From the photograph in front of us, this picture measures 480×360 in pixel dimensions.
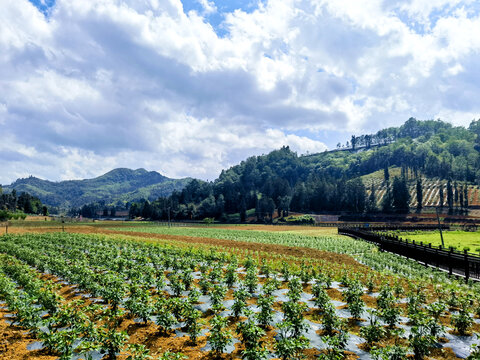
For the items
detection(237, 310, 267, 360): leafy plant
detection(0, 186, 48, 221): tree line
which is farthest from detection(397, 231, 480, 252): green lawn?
detection(0, 186, 48, 221): tree line

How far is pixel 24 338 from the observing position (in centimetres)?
1111

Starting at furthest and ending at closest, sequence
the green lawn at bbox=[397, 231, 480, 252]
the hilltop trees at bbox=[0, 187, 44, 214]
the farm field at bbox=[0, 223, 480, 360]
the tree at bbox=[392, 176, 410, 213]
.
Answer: the hilltop trees at bbox=[0, 187, 44, 214] → the tree at bbox=[392, 176, 410, 213] → the green lawn at bbox=[397, 231, 480, 252] → the farm field at bbox=[0, 223, 480, 360]

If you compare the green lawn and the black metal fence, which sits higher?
the black metal fence

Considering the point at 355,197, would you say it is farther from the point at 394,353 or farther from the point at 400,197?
the point at 394,353

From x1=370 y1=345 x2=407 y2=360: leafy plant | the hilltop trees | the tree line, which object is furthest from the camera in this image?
the hilltop trees

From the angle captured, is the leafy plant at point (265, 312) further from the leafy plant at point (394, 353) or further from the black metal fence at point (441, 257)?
the black metal fence at point (441, 257)

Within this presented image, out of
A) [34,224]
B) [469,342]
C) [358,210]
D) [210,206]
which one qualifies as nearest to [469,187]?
[358,210]

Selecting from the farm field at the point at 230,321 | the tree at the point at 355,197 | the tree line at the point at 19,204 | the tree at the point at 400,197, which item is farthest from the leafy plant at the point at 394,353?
the tree line at the point at 19,204

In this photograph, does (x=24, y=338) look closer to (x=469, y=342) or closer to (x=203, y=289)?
(x=203, y=289)

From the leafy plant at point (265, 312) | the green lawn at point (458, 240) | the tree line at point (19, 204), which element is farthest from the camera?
the tree line at point (19, 204)

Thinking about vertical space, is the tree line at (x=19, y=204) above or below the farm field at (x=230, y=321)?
above

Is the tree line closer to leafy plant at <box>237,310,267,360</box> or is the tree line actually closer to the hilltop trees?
the hilltop trees

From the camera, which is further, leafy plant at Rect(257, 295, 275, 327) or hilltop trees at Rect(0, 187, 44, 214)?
hilltop trees at Rect(0, 187, 44, 214)

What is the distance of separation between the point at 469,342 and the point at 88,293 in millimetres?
18311
